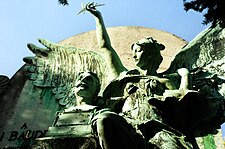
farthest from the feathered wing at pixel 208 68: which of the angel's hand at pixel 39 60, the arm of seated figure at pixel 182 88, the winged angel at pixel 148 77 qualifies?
the angel's hand at pixel 39 60

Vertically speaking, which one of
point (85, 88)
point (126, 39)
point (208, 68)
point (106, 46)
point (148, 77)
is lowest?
point (85, 88)

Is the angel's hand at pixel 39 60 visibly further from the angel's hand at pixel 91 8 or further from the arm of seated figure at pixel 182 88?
the arm of seated figure at pixel 182 88

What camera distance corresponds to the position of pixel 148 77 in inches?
198

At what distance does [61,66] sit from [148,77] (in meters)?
2.16

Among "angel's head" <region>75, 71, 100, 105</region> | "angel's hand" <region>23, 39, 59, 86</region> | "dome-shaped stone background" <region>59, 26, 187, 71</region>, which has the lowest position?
"angel's head" <region>75, 71, 100, 105</region>

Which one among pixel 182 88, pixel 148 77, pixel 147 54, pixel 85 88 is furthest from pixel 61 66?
pixel 182 88

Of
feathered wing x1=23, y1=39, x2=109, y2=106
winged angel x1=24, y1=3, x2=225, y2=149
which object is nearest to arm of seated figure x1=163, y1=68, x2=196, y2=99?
winged angel x1=24, y1=3, x2=225, y2=149

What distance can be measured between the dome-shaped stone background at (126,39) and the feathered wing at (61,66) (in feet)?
4.68

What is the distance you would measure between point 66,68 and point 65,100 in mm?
519

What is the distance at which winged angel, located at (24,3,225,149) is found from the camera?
4531 mm

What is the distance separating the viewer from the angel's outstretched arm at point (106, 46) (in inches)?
215

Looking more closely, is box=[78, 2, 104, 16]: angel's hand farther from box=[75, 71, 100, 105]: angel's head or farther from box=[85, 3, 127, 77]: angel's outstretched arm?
box=[75, 71, 100, 105]: angel's head

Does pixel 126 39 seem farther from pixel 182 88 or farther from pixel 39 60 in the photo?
pixel 182 88

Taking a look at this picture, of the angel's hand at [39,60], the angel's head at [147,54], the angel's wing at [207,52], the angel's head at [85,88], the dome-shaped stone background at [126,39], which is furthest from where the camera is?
the dome-shaped stone background at [126,39]
